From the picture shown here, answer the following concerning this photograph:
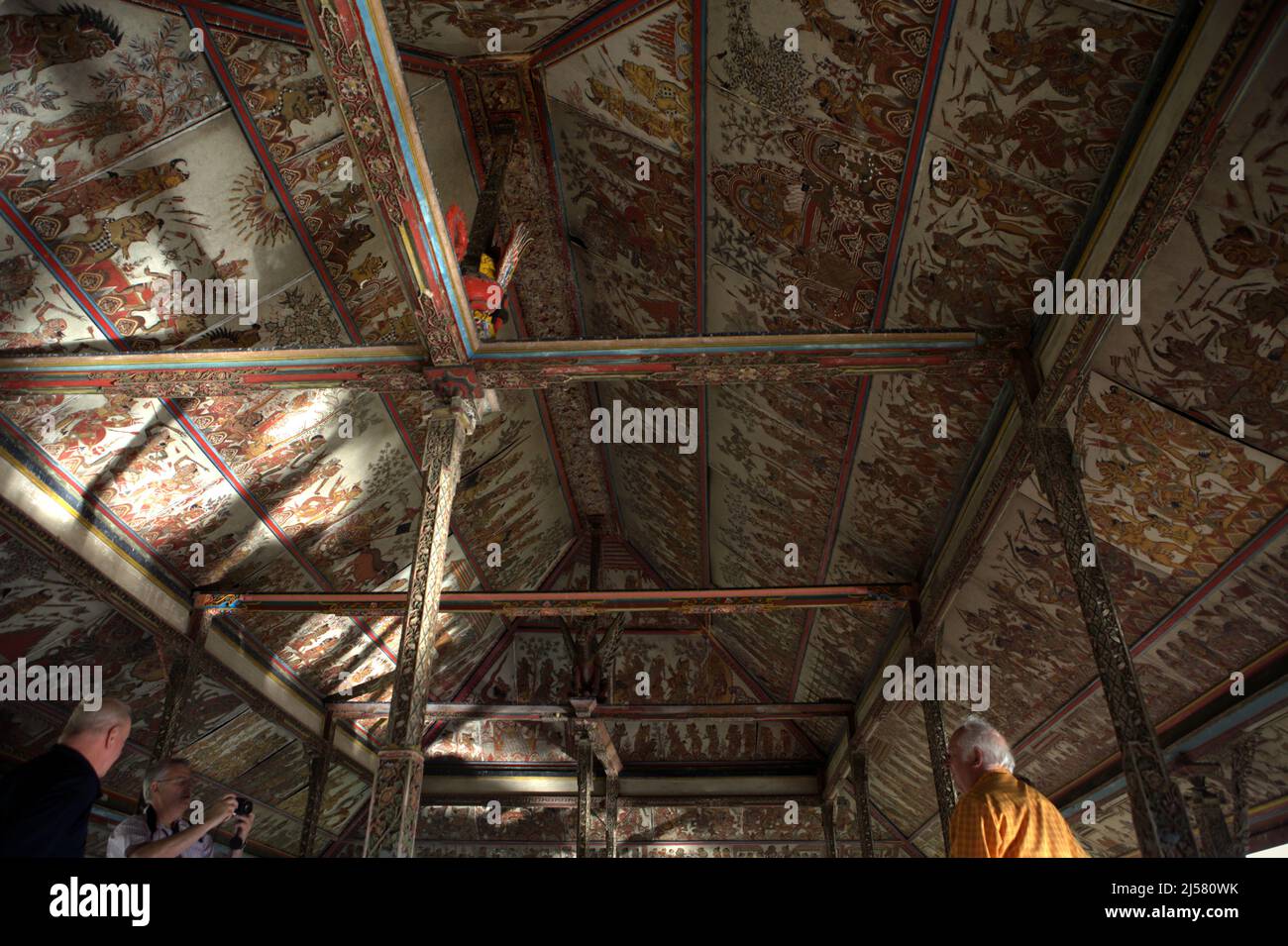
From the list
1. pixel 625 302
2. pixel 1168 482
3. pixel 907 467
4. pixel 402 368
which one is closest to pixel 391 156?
pixel 402 368

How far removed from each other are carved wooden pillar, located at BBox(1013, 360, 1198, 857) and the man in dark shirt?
4453 mm

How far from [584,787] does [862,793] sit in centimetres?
423

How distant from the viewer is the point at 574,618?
14.2 meters

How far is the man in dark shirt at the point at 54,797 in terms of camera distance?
2240 millimetres

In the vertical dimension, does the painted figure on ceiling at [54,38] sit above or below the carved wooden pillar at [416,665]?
above

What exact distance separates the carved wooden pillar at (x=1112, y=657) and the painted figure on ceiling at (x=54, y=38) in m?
6.46

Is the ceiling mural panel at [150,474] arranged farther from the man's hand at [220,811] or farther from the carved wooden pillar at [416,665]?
the man's hand at [220,811]

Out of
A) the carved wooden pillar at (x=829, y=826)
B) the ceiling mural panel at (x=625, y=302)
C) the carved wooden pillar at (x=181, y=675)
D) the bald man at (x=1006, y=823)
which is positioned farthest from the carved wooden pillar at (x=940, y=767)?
the carved wooden pillar at (x=181, y=675)

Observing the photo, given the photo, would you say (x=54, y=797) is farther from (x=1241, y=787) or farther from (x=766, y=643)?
(x=766, y=643)

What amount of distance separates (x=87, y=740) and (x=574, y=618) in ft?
38.3

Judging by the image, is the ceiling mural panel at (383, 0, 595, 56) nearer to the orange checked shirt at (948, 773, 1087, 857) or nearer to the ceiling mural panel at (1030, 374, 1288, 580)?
the ceiling mural panel at (1030, 374, 1288, 580)

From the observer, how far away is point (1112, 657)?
4.46m

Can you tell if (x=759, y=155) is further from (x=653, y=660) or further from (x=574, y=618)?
(x=653, y=660)
